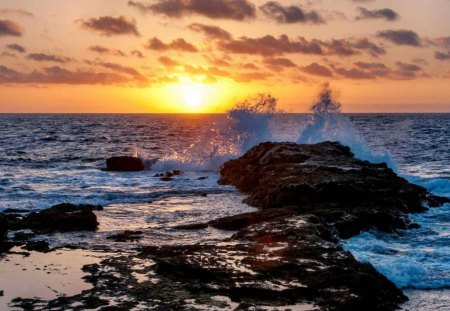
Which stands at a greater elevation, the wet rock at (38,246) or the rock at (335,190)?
the rock at (335,190)

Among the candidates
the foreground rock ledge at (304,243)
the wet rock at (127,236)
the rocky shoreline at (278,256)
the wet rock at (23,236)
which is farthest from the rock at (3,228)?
the foreground rock ledge at (304,243)

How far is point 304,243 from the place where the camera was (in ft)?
37.2

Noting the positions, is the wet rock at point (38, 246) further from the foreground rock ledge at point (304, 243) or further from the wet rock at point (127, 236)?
the foreground rock ledge at point (304, 243)

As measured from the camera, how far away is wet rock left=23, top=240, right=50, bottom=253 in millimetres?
11742

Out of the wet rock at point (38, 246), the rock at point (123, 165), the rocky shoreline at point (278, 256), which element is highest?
the rocky shoreline at point (278, 256)

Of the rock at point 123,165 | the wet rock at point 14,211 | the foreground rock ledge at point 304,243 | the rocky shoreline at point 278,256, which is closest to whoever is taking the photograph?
the rocky shoreline at point 278,256

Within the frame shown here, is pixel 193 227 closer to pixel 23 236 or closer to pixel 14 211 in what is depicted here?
pixel 23 236

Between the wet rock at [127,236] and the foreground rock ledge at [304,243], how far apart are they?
1693mm

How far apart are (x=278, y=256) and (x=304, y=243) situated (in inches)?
42.7

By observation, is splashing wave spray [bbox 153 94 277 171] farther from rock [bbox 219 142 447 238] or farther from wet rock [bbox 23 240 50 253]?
wet rock [bbox 23 240 50 253]

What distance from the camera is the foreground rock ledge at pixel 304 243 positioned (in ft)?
28.8

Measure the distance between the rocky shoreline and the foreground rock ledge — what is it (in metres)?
0.02

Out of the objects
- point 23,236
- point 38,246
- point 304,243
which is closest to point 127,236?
point 38,246

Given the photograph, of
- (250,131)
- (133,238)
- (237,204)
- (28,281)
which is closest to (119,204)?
(237,204)
